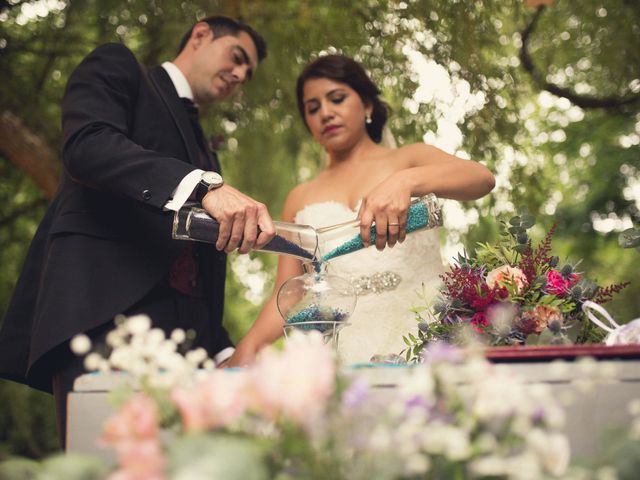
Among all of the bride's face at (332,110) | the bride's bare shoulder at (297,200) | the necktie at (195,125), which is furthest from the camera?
the bride's bare shoulder at (297,200)

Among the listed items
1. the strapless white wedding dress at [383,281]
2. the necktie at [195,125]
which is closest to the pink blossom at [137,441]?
the necktie at [195,125]

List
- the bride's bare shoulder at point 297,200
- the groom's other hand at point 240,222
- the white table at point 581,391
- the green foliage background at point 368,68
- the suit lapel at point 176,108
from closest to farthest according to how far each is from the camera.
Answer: the white table at point 581,391 < the groom's other hand at point 240,222 < the suit lapel at point 176,108 < the bride's bare shoulder at point 297,200 < the green foliage background at point 368,68

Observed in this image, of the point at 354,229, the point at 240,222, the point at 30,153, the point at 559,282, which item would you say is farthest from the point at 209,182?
the point at 30,153

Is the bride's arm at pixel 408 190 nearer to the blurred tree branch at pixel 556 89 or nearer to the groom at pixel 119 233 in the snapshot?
the groom at pixel 119 233

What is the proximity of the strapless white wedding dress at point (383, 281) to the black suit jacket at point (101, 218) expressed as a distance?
69cm

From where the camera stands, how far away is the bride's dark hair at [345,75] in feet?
9.53

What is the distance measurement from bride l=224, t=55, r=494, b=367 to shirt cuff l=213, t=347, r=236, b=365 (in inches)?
2.6

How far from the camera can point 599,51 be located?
4066 millimetres

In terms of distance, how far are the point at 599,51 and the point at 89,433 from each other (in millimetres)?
3721

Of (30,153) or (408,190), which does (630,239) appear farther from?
(30,153)

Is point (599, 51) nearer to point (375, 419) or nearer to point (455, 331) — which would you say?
point (455, 331)

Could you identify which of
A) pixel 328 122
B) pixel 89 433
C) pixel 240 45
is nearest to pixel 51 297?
pixel 89 433

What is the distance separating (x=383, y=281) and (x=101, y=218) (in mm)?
1144

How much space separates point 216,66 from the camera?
8.34ft
